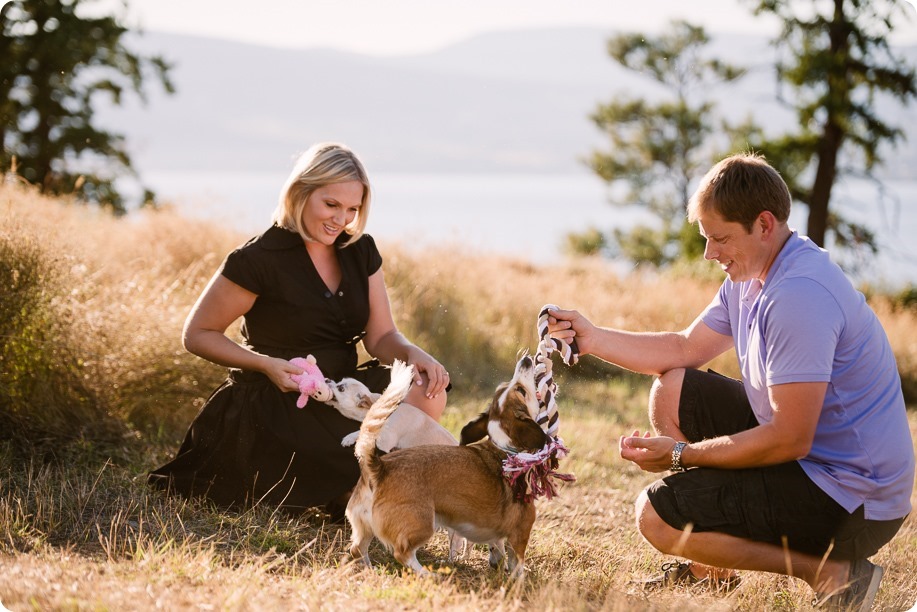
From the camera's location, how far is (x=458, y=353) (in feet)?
30.7

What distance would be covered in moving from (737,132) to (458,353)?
1155 cm

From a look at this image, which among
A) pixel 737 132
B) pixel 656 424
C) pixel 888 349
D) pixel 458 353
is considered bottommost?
pixel 458 353

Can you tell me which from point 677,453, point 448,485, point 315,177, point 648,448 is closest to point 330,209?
point 315,177

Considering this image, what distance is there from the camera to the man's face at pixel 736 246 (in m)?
3.67

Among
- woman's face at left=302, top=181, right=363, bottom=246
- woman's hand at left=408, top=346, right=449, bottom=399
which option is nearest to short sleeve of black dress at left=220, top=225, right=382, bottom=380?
Answer: woman's face at left=302, top=181, right=363, bottom=246

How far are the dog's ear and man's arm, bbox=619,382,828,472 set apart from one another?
29.0 inches

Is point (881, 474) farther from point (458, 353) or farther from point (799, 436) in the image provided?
point (458, 353)

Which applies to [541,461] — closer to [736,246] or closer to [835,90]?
[736,246]

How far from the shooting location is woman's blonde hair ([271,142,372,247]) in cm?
447

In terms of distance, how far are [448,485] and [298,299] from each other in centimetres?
133

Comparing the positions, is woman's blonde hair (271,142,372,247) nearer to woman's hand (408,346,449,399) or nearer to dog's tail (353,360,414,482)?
woman's hand (408,346,449,399)

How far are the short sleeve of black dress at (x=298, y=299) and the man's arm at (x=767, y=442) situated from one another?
5.54ft

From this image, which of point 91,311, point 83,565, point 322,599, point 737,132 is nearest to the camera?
point 322,599

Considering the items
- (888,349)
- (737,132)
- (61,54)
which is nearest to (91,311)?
(888,349)
